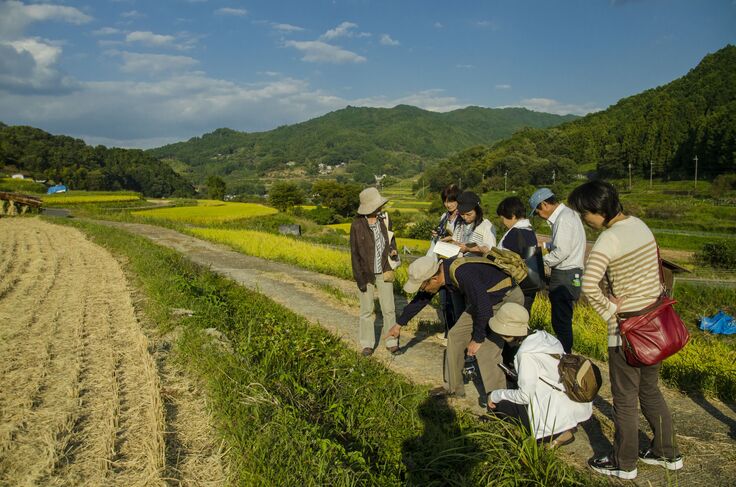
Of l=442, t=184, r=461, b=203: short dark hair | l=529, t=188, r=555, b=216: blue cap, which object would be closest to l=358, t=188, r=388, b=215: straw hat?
l=442, t=184, r=461, b=203: short dark hair

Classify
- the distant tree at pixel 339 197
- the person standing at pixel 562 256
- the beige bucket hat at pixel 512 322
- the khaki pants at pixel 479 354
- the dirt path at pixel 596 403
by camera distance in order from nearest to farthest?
the dirt path at pixel 596 403 < the beige bucket hat at pixel 512 322 < the khaki pants at pixel 479 354 < the person standing at pixel 562 256 < the distant tree at pixel 339 197

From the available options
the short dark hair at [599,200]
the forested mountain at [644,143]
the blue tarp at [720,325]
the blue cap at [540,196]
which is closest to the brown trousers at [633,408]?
the short dark hair at [599,200]

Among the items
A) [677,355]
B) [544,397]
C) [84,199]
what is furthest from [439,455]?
[84,199]

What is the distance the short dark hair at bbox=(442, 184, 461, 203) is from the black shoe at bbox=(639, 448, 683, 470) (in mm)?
3207

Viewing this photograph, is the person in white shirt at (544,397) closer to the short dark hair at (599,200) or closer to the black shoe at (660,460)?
the black shoe at (660,460)

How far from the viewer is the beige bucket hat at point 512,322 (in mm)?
3320

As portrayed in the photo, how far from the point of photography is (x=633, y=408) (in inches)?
111

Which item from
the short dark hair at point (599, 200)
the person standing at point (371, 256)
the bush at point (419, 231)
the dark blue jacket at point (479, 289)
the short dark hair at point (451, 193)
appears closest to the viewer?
the short dark hair at point (599, 200)

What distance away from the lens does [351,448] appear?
11.0 ft

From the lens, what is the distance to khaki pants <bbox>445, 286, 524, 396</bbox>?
3659 millimetres

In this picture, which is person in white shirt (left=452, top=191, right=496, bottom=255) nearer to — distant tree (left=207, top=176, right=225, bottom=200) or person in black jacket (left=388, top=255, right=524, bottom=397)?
person in black jacket (left=388, top=255, right=524, bottom=397)

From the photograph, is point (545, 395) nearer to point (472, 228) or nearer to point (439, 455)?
point (439, 455)

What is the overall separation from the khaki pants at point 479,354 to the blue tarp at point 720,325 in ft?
44.0

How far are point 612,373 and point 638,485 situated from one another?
64 centimetres
